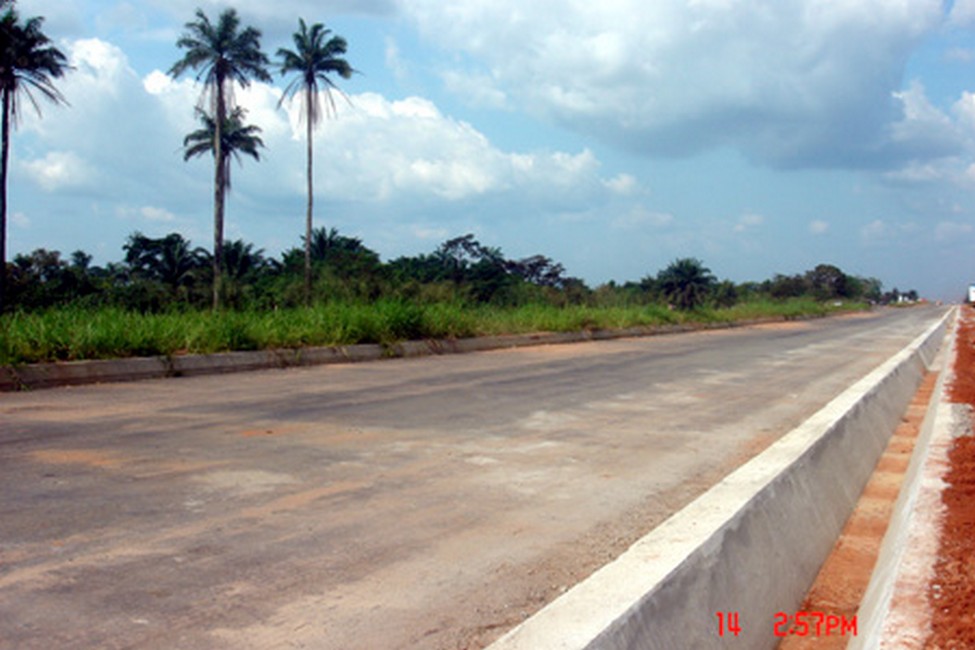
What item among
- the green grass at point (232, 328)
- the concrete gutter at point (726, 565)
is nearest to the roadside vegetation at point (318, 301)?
the green grass at point (232, 328)

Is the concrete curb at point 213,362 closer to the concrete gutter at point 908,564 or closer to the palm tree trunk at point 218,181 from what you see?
the concrete gutter at point 908,564

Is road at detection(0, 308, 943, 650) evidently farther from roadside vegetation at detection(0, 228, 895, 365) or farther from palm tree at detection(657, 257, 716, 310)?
palm tree at detection(657, 257, 716, 310)

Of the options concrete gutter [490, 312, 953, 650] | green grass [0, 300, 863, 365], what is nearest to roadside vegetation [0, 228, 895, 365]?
green grass [0, 300, 863, 365]

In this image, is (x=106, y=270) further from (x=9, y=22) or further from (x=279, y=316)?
(x=279, y=316)

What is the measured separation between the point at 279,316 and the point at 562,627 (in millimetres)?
13860

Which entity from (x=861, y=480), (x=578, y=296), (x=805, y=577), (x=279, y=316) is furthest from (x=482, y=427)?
(x=578, y=296)

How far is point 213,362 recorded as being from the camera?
507 inches

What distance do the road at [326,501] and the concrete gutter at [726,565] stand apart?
571 millimetres

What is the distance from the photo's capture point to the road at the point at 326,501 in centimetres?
370
